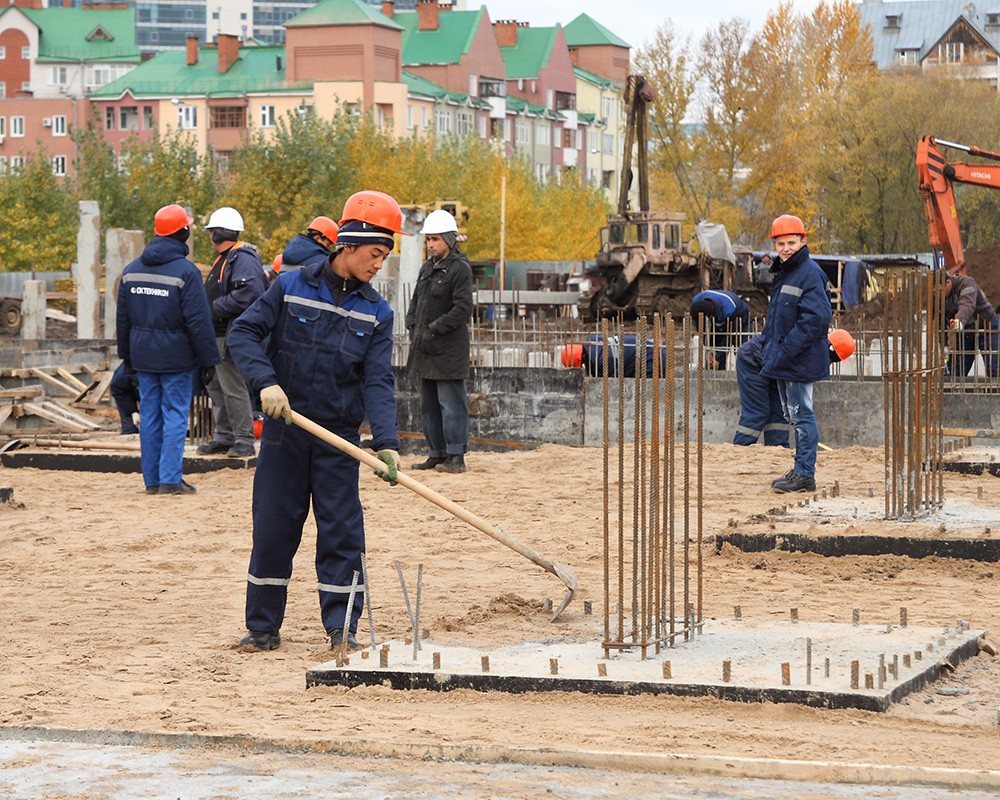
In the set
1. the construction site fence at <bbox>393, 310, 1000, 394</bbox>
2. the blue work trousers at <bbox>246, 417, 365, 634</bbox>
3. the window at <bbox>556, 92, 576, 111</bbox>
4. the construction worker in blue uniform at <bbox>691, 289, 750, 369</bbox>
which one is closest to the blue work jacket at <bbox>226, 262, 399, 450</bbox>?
the blue work trousers at <bbox>246, 417, 365, 634</bbox>

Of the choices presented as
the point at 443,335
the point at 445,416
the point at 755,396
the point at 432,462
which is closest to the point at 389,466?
the point at 443,335

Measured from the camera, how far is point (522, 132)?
324 ft

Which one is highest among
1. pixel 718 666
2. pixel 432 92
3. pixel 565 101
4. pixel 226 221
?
pixel 565 101

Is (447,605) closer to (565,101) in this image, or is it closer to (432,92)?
(432,92)

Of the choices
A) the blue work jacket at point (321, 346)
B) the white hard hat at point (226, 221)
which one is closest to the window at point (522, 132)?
the white hard hat at point (226, 221)

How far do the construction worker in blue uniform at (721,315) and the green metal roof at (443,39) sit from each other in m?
72.3

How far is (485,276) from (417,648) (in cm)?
5139

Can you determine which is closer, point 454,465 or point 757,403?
point 454,465

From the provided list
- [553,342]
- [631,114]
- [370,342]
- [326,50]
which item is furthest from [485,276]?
[370,342]

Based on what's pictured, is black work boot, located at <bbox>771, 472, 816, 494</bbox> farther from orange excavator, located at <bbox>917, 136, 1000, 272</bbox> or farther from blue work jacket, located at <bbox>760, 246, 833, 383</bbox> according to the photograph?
orange excavator, located at <bbox>917, 136, 1000, 272</bbox>

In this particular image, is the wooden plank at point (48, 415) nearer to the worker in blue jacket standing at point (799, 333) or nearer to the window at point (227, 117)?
the worker in blue jacket standing at point (799, 333)

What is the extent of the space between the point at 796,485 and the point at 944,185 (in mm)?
15384

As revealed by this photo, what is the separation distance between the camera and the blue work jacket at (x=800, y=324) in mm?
12008

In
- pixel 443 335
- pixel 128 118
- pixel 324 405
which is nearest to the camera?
pixel 324 405
